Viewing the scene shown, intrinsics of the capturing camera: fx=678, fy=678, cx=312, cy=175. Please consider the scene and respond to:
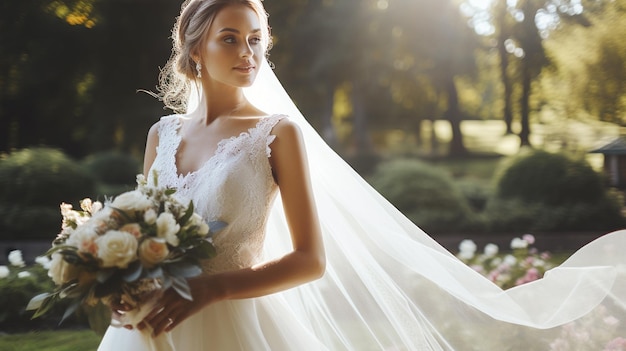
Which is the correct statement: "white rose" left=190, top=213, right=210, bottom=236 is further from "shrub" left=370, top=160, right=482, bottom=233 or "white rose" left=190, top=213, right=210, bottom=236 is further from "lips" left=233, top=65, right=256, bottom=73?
"shrub" left=370, top=160, right=482, bottom=233

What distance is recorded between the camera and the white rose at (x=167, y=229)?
5.65 feet

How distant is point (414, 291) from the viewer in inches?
102

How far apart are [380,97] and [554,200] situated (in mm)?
13726

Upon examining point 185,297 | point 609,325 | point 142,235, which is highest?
point 142,235

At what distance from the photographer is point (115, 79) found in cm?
1429

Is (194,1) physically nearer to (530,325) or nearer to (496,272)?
(530,325)

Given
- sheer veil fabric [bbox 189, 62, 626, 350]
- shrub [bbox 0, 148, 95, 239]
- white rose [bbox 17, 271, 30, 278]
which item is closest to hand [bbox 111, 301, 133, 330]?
sheer veil fabric [bbox 189, 62, 626, 350]

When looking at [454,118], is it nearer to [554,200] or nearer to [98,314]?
[554,200]

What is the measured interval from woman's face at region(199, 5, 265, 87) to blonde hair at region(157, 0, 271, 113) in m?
0.03

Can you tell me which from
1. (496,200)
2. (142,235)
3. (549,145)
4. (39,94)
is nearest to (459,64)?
(549,145)

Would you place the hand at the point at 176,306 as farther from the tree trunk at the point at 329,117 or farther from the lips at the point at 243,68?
the tree trunk at the point at 329,117

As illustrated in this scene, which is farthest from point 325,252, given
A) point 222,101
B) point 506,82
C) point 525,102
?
point 506,82

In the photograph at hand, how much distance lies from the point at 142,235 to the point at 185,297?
0.65 feet

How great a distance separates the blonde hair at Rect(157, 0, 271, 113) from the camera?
2238 mm
